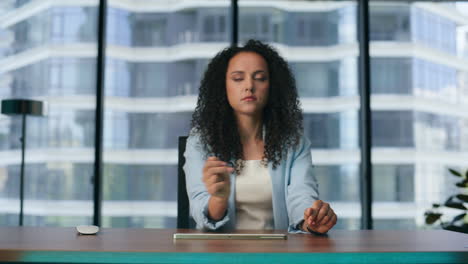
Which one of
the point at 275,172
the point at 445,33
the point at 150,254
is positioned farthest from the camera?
the point at 445,33

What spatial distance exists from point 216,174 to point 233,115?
58cm

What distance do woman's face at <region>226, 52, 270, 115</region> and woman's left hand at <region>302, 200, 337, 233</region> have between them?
18.5 inches

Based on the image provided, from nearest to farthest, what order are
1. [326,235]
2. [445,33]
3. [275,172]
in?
[326,235]
[275,172]
[445,33]

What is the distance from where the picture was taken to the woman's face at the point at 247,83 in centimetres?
168

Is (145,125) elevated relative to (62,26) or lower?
lower

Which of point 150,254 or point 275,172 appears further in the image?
point 275,172

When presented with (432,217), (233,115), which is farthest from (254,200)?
(432,217)

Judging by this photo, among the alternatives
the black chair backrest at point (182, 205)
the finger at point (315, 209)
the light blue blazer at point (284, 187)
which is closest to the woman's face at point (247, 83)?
the light blue blazer at point (284, 187)

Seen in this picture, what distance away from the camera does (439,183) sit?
4074 mm

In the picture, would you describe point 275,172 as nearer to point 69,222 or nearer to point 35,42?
point 69,222

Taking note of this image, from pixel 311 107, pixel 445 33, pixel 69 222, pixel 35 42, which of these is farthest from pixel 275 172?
pixel 445 33

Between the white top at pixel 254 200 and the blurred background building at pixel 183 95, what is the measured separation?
7.18 ft

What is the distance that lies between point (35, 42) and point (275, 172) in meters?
2.93

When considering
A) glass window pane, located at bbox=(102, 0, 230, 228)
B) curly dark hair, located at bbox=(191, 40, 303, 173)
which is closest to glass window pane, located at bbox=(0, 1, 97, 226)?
glass window pane, located at bbox=(102, 0, 230, 228)
